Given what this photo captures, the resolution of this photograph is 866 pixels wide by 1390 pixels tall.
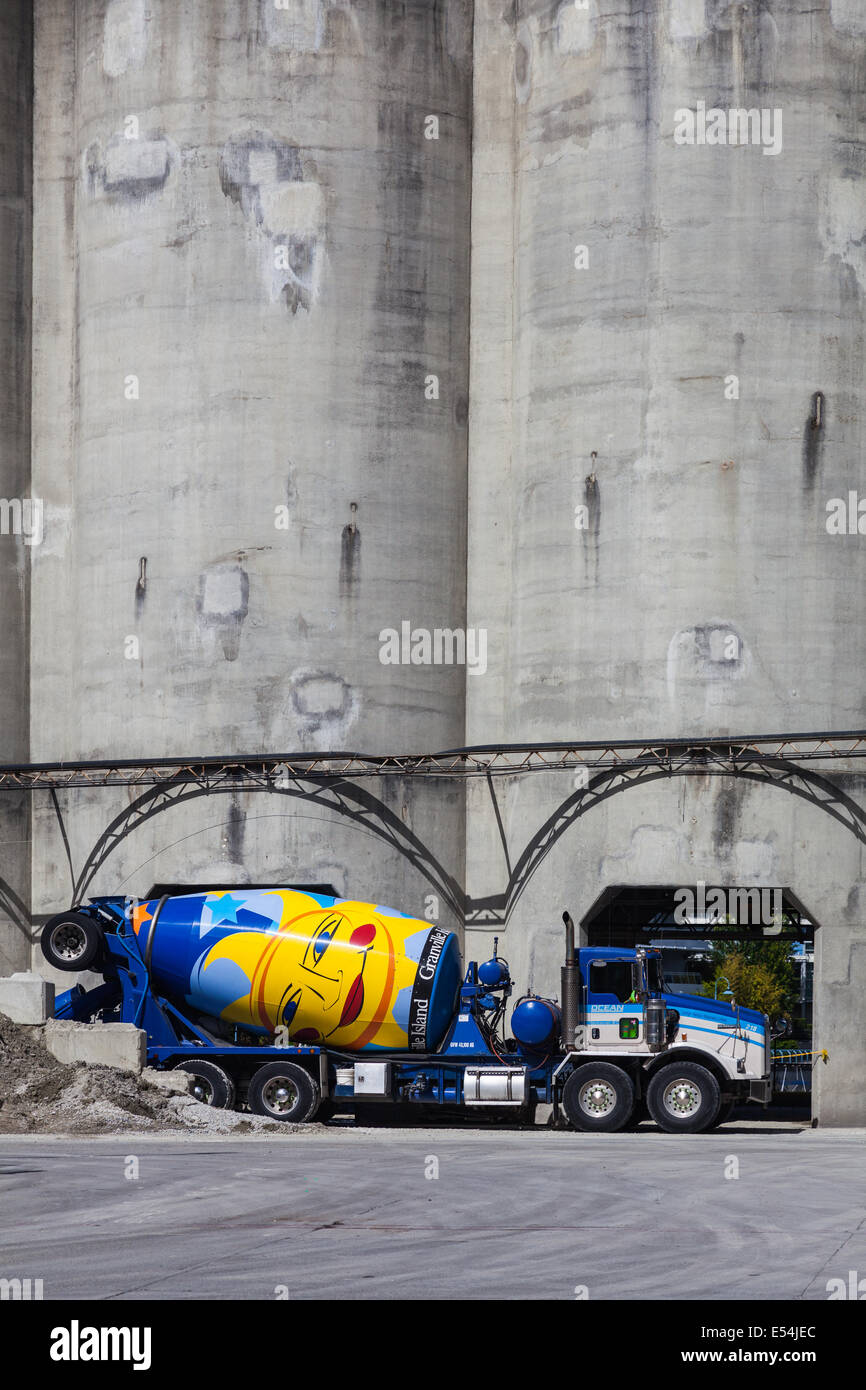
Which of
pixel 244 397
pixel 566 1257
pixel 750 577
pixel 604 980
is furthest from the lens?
pixel 244 397

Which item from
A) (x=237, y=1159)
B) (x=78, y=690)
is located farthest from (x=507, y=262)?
(x=237, y=1159)

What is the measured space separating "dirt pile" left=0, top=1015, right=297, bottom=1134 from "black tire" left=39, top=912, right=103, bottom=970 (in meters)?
1.72

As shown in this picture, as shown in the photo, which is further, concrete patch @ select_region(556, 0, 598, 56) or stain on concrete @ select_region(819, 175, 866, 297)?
concrete patch @ select_region(556, 0, 598, 56)

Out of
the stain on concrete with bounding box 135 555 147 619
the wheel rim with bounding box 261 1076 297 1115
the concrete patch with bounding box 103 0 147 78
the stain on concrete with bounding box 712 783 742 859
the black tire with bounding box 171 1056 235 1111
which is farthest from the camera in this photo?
the concrete patch with bounding box 103 0 147 78

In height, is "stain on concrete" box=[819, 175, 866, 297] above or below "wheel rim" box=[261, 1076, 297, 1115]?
above

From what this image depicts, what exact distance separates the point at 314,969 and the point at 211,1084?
2482mm

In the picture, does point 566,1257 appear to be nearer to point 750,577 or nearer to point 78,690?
point 750,577

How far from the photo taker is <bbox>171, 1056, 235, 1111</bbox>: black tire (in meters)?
31.7

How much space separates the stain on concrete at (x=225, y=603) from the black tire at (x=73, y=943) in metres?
7.98

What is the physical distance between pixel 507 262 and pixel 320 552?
771cm

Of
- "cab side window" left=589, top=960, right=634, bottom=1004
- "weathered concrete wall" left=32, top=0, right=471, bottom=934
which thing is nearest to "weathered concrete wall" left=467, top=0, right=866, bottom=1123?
"weathered concrete wall" left=32, top=0, right=471, bottom=934

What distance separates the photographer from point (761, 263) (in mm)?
37875

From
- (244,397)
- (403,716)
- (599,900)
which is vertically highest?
(244,397)

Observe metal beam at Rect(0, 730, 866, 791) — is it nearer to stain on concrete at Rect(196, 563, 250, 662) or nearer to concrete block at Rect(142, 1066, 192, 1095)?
stain on concrete at Rect(196, 563, 250, 662)
